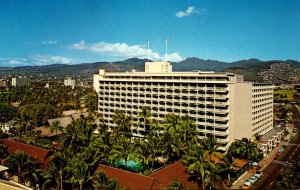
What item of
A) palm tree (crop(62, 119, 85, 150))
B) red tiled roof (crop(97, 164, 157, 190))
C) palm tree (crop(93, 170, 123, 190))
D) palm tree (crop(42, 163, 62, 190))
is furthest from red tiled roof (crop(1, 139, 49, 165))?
palm tree (crop(93, 170, 123, 190))

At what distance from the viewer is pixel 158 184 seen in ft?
143

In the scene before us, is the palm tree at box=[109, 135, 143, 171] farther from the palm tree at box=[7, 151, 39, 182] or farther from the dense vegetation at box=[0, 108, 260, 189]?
the palm tree at box=[7, 151, 39, 182]

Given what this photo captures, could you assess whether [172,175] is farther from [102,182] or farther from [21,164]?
[21,164]

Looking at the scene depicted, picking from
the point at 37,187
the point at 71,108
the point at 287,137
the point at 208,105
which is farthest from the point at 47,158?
the point at 71,108

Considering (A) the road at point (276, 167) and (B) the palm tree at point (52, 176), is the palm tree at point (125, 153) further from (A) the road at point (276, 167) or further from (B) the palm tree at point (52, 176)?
(A) the road at point (276, 167)

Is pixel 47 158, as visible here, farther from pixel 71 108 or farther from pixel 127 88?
pixel 71 108

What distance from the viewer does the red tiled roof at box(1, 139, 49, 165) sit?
5655 centimetres

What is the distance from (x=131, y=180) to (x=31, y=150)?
25.7 metres

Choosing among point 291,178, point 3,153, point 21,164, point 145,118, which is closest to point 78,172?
point 21,164

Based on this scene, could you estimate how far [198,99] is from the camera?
77938 mm

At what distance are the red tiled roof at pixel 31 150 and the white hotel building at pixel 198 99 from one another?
33947 mm

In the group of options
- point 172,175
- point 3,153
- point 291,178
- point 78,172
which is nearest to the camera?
point 291,178

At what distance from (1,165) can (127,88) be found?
1778 inches

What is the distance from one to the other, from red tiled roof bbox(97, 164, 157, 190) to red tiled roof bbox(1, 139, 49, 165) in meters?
14.7
